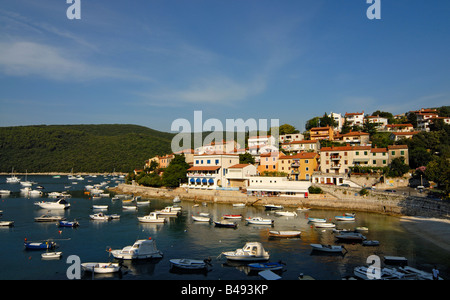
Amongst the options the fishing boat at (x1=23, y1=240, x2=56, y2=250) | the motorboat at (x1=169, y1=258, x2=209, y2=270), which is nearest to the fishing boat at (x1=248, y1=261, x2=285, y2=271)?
the motorboat at (x1=169, y1=258, x2=209, y2=270)

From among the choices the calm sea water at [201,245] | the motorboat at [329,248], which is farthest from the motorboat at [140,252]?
the motorboat at [329,248]

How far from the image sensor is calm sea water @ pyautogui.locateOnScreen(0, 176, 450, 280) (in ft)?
74.7

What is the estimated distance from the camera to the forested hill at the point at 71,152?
544 feet

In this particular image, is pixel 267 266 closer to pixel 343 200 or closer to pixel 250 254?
pixel 250 254

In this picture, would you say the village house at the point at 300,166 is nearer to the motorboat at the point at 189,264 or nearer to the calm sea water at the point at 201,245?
the calm sea water at the point at 201,245

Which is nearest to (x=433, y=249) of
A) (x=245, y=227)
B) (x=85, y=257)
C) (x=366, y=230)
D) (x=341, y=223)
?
(x=366, y=230)

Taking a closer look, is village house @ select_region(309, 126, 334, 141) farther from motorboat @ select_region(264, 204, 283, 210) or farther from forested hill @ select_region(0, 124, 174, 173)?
forested hill @ select_region(0, 124, 174, 173)

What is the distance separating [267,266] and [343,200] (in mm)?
31953

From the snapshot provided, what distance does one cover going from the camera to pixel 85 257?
1028 inches

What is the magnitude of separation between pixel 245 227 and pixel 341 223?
1303 cm

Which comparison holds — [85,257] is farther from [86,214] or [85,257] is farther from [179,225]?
[86,214]

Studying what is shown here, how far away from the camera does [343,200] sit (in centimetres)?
4994

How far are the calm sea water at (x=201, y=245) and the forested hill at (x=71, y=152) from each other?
401ft
